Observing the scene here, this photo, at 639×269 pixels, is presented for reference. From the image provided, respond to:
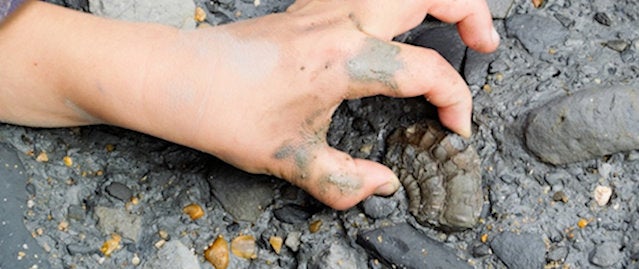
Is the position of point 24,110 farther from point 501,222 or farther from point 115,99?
point 501,222

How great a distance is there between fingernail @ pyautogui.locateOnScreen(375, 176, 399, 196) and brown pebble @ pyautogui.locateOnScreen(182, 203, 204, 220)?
38 cm

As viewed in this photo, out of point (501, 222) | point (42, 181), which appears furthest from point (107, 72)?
point (501, 222)

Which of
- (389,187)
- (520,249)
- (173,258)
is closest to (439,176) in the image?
(389,187)

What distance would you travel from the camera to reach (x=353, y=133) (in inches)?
67.3

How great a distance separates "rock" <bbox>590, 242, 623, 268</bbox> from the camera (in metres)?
1.53

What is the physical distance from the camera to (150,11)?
5.75ft

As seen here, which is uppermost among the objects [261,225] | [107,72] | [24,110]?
[107,72]

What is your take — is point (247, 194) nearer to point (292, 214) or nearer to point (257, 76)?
point (292, 214)

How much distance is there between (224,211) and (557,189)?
68 cm

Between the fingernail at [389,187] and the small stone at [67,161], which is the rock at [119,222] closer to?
the small stone at [67,161]

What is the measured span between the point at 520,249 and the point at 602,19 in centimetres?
54

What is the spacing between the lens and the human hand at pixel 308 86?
1.48m

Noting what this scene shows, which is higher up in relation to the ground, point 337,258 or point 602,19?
point 602,19

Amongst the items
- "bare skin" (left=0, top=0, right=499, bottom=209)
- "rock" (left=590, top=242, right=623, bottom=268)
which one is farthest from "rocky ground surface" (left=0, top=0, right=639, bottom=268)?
"bare skin" (left=0, top=0, right=499, bottom=209)
